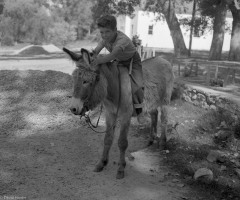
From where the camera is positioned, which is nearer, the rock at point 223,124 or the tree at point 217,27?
the rock at point 223,124

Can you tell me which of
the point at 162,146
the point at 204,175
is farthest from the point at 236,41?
the point at 204,175

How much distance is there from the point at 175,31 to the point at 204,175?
16.4 metres

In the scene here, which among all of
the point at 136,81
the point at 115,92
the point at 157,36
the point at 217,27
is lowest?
the point at 115,92

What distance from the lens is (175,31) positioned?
780 inches

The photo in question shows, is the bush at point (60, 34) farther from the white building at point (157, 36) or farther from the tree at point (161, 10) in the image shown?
the tree at point (161, 10)

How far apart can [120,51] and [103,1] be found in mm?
19435

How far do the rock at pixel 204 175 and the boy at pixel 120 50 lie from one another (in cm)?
137

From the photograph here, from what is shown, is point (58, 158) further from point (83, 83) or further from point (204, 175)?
point (204, 175)

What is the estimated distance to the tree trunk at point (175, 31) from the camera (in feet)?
63.8

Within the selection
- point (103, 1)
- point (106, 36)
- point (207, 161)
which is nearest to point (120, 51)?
point (106, 36)

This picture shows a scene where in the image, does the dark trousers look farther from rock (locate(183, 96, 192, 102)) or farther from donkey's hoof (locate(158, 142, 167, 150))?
rock (locate(183, 96, 192, 102))

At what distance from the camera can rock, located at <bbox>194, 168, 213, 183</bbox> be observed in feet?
15.1

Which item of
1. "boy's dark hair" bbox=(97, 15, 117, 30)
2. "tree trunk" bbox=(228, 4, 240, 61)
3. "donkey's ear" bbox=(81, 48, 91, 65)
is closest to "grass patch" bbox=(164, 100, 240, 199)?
"donkey's ear" bbox=(81, 48, 91, 65)

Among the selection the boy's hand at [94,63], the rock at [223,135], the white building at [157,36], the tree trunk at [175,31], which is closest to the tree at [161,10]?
the tree trunk at [175,31]
